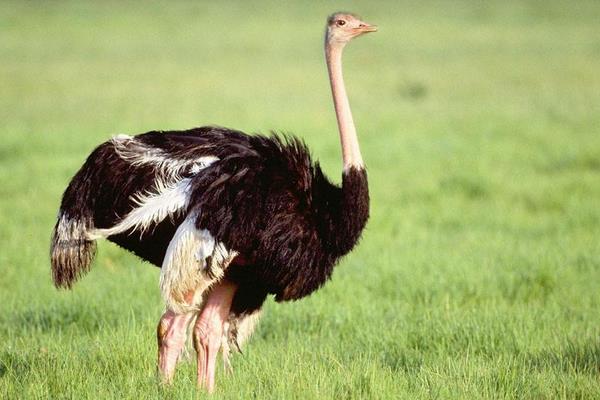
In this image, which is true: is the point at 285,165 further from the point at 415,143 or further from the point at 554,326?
the point at 415,143

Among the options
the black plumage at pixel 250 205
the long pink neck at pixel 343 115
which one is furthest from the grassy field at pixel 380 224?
the long pink neck at pixel 343 115

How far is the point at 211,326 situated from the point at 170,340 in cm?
20

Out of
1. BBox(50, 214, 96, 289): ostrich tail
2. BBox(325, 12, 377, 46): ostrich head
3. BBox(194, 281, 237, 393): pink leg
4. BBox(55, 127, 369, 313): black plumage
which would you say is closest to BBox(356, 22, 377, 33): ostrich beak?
BBox(325, 12, 377, 46): ostrich head

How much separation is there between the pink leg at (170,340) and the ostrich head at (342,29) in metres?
1.49

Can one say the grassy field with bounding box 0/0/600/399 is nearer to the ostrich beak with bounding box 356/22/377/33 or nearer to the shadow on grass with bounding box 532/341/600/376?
the shadow on grass with bounding box 532/341/600/376

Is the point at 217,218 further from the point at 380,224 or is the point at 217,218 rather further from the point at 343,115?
the point at 380,224

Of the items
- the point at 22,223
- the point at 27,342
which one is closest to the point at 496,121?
the point at 22,223

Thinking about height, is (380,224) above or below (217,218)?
below

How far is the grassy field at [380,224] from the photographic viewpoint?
495 cm

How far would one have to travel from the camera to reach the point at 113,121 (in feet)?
51.8

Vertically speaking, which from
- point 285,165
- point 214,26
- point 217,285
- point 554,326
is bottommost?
point 554,326

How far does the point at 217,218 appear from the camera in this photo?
457 cm

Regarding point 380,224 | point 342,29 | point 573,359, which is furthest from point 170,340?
point 380,224

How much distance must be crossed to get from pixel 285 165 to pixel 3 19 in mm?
32688
